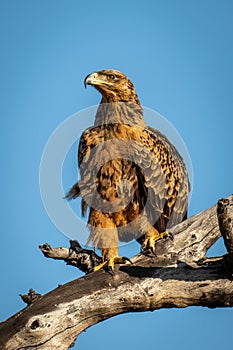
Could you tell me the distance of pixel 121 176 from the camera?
836 cm

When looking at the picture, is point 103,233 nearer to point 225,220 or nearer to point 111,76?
point 111,76

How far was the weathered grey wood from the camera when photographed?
21.0 ft

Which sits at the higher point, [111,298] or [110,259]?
[110,259]

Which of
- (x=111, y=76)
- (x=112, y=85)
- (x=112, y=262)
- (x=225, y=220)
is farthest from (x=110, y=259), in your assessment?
(x=111, y=76)

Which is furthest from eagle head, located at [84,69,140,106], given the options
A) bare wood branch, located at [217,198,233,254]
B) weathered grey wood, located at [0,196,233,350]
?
bare wood branch, located at [217,198,233,254]

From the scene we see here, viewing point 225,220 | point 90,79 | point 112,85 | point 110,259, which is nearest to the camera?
point 225,220

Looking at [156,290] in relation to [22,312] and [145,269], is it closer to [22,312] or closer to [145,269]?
[145,269]

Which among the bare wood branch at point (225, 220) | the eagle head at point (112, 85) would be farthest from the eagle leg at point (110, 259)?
the eagle head at point (112, 85)

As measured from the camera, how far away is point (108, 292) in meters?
6.74

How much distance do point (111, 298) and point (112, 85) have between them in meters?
3.52

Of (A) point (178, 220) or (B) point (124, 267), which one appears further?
(A) point (178, 220)

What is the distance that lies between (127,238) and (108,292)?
211 centimetres

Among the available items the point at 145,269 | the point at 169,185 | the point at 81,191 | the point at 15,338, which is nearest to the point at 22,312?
the point at 15,338

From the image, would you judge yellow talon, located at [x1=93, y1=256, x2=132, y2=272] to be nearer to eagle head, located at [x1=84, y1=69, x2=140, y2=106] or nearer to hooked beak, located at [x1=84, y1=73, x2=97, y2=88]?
eagle head, located at [x1=84, y1=69, x2=140, y2=106]
